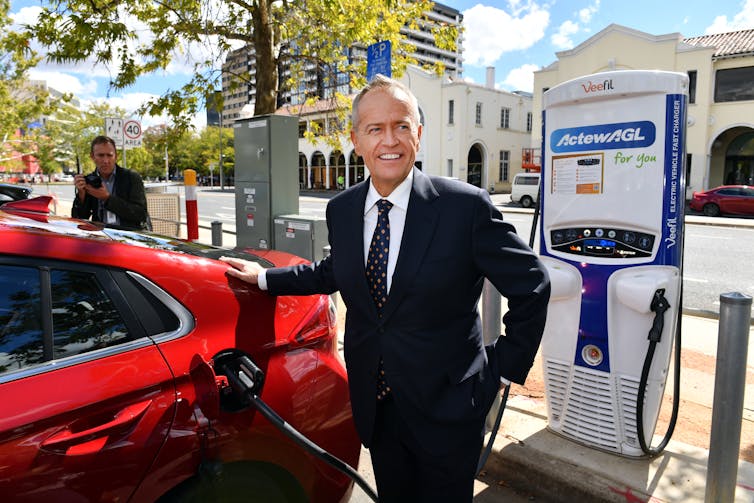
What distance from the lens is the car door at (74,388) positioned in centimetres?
143

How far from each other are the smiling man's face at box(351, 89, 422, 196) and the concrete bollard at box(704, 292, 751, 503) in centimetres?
160

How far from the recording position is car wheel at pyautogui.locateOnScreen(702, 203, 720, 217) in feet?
69.8

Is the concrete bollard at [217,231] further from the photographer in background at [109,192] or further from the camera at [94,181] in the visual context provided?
the camera at [94,181]

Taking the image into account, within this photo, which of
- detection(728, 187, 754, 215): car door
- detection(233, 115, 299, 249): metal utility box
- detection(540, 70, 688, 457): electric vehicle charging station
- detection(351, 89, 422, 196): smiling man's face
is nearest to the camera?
detection(351, 89, 422, 196): smiling man's face

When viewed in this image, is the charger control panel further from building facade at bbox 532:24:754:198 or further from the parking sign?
building facade at bbox 532:24:754:198

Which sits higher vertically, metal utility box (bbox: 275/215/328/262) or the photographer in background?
the photographer in background

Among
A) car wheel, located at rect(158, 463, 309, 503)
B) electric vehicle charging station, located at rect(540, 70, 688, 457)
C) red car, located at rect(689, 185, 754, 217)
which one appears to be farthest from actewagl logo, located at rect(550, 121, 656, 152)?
red car, located at rect(689, 185, 754, 217)

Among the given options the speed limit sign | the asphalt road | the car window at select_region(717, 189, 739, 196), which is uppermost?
the speed limit sign

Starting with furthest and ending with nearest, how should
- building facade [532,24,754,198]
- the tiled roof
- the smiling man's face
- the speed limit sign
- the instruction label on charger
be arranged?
building facade [532,24,754,198] < the tiled roof < the speed limit sign < the instruction label on charger < the smiling man's face

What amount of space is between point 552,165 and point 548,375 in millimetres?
1256

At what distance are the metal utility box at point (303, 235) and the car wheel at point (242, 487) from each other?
14.8ft

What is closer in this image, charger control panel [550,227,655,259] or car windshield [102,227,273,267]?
car windshield [102,227,273,267]

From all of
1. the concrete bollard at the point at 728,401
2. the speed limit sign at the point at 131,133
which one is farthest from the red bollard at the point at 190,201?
A: the concrete bollard at the point at 728,401

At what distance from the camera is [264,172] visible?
22.4 ft
